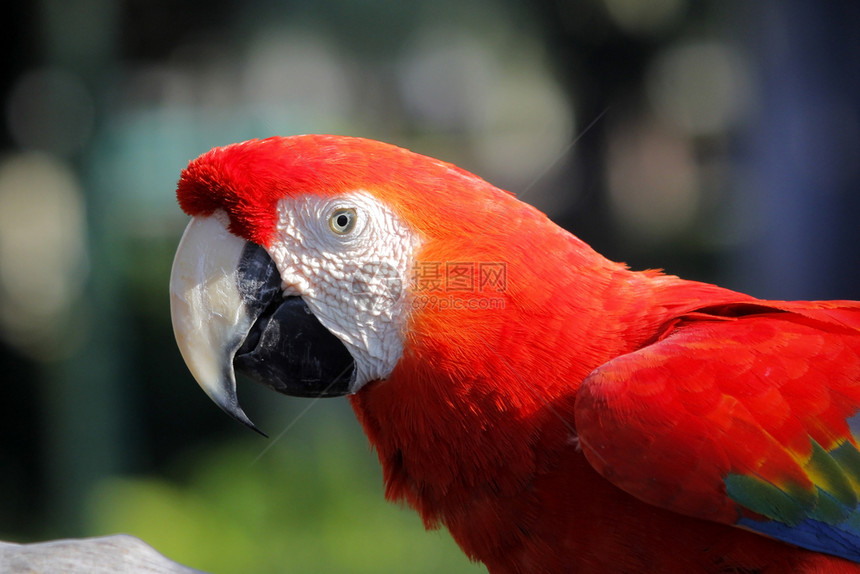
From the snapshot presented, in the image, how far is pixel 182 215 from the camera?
213cm

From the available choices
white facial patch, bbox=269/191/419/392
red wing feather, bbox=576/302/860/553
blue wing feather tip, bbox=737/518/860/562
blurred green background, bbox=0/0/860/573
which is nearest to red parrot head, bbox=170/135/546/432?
white facial patch, bbox=269/191/419/392

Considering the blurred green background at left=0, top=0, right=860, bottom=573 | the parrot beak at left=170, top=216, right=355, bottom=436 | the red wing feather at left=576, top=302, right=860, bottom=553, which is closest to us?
the red wing feather at left=576, top=302, right=860, bottom=553

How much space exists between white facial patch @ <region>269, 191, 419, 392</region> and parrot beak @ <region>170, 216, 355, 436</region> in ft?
0.06

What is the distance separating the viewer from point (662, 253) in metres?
2.65

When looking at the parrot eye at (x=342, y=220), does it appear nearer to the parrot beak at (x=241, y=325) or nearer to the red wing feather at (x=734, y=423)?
the parrot beak at (x=241, y=325)

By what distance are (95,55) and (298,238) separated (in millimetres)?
1718

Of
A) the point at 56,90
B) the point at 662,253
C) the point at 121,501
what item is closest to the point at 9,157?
the point at 56,90

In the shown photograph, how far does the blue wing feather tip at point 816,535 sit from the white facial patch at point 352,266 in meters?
0.40

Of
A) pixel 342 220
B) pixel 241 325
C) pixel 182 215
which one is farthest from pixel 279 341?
pixel 182 215

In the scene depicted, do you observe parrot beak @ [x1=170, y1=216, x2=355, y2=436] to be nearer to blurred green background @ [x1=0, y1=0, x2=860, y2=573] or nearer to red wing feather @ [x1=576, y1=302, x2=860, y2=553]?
red wing feather @ [x1=576, y1=302, x2=860, y2=553]

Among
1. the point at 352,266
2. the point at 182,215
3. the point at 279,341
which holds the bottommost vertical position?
the point at 182,215

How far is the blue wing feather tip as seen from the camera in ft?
2.22

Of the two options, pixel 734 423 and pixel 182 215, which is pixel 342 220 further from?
pixel 182 215

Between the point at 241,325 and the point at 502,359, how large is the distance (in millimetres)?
286
